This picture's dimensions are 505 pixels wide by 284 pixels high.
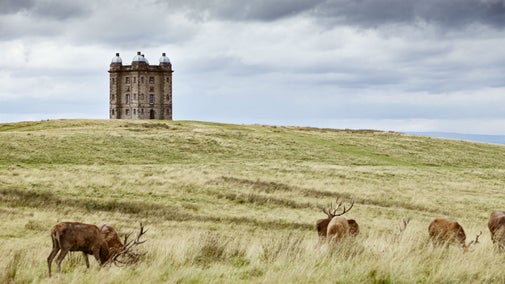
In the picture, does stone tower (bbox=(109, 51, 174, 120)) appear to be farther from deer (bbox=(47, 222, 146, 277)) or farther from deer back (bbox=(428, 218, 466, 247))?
deer (bbox=(47, 222, 146, 277))

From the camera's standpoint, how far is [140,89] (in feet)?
440

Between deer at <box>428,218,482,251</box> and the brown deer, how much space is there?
0.44m

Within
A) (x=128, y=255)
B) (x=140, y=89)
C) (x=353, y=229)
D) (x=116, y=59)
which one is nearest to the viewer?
(x=128, y=255)

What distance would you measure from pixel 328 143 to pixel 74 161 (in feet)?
136

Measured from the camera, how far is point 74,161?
52625mm

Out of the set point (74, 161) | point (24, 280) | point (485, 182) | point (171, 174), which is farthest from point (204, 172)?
point (24, 280)

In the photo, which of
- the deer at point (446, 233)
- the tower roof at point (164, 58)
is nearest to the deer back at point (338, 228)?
the deer at point (446, 233)

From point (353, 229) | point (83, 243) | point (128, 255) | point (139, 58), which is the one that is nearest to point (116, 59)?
point (139, 58)

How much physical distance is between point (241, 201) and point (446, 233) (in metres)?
19.4

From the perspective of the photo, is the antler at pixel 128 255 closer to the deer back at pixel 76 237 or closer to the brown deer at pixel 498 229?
the deer back at pixel 76 237

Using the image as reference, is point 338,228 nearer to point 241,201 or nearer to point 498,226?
point 498,226

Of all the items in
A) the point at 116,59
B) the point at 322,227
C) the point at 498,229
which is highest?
the point at 116,59

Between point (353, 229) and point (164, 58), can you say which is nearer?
point (353, 229)

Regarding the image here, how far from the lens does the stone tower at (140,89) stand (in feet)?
441
